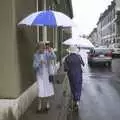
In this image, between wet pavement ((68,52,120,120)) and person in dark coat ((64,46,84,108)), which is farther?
person in dark coat ((64,46,84,108))

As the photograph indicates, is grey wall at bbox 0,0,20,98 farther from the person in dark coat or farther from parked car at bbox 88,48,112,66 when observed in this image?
parked car at bbox 88,48,112,66

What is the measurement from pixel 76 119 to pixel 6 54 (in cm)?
243

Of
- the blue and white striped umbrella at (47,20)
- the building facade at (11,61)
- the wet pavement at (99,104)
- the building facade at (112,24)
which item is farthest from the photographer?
the building facade at (112,24)

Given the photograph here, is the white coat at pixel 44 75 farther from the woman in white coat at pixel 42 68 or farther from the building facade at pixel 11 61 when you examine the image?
the building facade at pixel 11 61

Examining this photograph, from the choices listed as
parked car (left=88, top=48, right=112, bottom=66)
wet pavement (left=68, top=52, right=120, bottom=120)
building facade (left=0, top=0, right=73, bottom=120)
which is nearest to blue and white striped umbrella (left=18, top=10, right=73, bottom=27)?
building facade (left=0, top=0, right=73, bottom=120)

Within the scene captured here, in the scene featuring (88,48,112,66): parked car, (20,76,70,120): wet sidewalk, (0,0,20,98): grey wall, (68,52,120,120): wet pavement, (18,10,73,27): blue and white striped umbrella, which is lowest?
(68,52,120,120): wet pavement

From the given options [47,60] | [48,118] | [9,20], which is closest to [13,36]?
[9,20]

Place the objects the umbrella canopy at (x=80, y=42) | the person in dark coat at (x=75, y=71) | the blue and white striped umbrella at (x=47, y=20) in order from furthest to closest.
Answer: the umbrella canopy at (x=80, y=42) < the person in dark coat at (x=75, y=71) < the blue and white striped umbrella at (x=47, y=20)

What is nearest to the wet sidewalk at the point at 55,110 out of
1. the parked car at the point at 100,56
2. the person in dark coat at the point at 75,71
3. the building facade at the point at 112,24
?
the person in dark coat at the point at 75,71

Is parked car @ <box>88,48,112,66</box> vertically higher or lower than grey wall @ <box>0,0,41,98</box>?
lower

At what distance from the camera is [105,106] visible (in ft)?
42.3

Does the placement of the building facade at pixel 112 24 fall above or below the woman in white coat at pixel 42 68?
above

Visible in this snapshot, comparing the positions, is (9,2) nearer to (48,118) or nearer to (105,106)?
(48,118)

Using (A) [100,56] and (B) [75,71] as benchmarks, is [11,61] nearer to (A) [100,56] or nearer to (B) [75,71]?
(B) [75,71]
